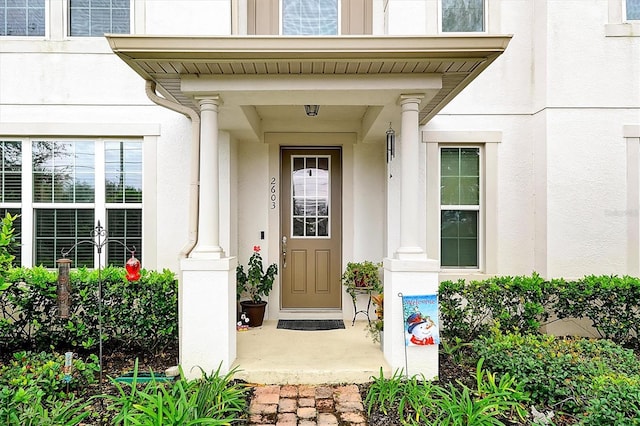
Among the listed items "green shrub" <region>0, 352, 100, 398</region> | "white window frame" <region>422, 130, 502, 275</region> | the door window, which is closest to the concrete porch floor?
"green shrub" <region>0, 352, 100, 398</region>

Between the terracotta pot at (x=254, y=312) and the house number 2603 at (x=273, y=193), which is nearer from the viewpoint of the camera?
the terracotta pot at (x=254, y=312)

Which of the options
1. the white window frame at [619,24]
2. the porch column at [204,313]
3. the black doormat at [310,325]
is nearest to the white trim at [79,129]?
the porch column at [204,313]

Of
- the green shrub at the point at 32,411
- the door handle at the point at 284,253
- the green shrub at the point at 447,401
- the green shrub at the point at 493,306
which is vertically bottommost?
the green shrub at the point at 447,401

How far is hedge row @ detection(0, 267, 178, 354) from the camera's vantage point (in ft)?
14.8

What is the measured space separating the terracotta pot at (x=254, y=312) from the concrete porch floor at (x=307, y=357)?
155 mm

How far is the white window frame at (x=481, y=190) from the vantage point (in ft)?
18.3

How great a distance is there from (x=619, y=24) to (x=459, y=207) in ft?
9.56

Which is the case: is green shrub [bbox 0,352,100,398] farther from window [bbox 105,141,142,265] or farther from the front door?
the front door

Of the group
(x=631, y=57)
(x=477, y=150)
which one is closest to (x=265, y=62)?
(x=477, y=150)

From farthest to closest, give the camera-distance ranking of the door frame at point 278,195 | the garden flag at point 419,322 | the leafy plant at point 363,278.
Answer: the door frame at point 278,195 → the leafy plant at point 363,278 → the garden flag at point 419,322

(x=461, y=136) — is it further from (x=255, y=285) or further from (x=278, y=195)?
(x=255, y=285)

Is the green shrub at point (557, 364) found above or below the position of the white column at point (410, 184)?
below

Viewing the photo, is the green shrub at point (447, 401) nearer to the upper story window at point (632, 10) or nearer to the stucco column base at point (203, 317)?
the stucco column base at point (203, 317)

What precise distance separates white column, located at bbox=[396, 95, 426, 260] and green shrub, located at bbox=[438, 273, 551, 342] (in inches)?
44.2
